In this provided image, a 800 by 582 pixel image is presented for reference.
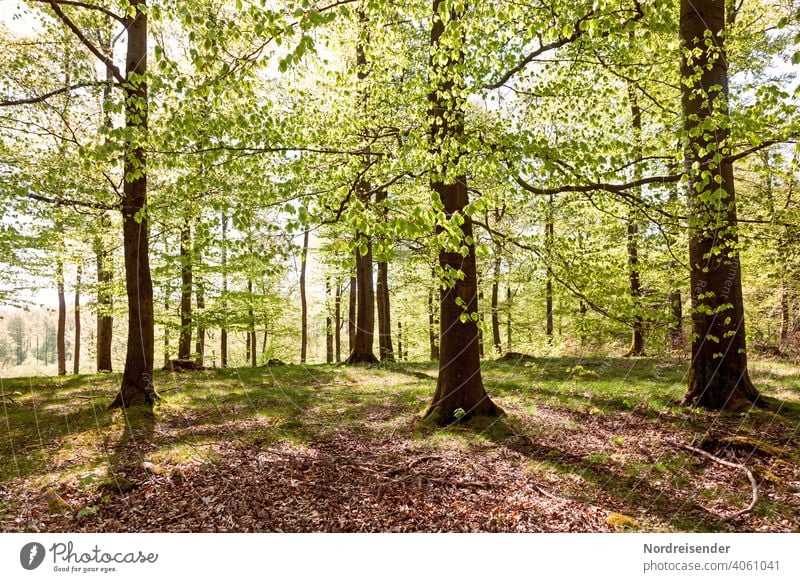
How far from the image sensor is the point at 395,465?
5.39 meters

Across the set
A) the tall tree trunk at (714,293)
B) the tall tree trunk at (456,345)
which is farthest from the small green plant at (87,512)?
the tall tree trunk at (714,293)

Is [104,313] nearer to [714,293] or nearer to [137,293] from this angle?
[137,293]

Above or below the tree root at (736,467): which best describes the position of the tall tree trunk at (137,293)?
Result: above

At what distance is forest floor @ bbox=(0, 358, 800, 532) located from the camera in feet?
13.5

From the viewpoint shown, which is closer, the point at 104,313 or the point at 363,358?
the point at 104,313

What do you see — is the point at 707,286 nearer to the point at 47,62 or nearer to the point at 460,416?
the point at 460,416

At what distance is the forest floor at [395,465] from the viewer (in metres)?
4.13

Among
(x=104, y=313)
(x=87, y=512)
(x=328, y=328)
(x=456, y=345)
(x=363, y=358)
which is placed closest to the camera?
(x=87, y=512)

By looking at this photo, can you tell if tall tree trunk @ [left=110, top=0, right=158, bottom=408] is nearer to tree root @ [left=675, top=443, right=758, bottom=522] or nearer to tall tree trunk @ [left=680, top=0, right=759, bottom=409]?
tree root @ [left=675, top=443, right=758, bottom=522]

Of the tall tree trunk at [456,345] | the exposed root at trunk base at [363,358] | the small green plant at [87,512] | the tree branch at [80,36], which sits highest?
the tree branch at [80,36]

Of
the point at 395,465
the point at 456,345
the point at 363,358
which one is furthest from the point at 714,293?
the point at 363,358

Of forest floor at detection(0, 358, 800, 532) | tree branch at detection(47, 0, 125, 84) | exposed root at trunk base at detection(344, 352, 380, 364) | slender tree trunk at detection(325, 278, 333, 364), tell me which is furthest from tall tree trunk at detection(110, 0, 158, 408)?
slender tree trunk at detection(325, 278, 333, 364)

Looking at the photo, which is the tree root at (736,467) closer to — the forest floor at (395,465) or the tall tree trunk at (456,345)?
the forest floor at (395,465)

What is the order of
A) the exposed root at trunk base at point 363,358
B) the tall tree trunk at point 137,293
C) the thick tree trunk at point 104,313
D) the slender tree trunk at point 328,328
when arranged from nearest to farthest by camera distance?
the tall tree trunk at point 137,293
the thick tree trunk at point 104,313
the exposed root at trunk base at point 363,358
the slender tree trunk at point 328,328
